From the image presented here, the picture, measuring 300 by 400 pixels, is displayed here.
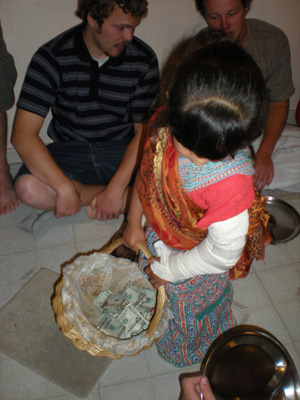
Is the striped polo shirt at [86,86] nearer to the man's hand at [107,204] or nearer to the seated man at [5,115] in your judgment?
the seated man at [5,115]

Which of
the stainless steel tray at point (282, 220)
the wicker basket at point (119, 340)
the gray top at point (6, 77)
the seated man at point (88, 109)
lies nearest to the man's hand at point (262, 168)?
the stainless steel tray at point (282, 220)

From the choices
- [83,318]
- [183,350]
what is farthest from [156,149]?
[183,350]

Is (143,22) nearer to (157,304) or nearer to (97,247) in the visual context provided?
(97,247)

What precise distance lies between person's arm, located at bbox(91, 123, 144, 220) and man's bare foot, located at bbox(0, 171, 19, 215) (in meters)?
0.41

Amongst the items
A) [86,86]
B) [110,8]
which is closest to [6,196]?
[86,86]

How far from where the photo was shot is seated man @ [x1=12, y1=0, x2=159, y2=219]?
1219mm

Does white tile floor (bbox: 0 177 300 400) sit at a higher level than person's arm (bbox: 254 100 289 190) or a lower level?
lower

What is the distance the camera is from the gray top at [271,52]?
1404 millimetres

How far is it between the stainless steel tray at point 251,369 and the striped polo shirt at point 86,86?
0.94 m

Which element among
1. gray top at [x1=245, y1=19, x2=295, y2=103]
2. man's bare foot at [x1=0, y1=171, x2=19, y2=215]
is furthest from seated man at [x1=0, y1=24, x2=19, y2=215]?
gray top at [x1=245, y1=19, x2=295, y2=103]

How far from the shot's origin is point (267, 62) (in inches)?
56.1

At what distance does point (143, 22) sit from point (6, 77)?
2.17 ft

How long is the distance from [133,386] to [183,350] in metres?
0.20

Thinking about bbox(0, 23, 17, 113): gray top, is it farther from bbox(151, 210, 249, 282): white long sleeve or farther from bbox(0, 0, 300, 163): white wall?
bbox(151, 210, 249, 282): white long sleeve
